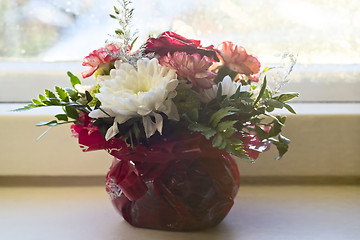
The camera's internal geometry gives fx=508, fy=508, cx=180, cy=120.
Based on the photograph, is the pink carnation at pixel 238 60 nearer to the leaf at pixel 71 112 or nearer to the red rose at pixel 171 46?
the red rose at pixel 171 46

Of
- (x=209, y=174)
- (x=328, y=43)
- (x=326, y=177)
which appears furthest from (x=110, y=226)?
(x=328, y=43)

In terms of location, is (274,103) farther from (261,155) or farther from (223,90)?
(261,155)

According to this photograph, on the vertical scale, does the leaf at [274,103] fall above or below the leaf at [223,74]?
below

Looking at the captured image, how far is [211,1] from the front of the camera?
1072mm

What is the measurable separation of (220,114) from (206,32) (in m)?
0.48

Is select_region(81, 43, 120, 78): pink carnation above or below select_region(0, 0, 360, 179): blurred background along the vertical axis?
above

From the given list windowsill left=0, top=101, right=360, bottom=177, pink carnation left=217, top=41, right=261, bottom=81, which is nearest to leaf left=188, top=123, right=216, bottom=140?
pink carnation left=217, top=41, right=261, bottom=81

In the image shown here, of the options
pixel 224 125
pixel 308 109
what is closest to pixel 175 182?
pixel 224 125

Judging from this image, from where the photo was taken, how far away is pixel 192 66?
0.65 meters

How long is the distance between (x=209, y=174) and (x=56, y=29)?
56 cm

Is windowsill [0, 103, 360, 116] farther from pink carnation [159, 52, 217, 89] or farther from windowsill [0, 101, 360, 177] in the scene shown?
pink carnation [159, 52, 217, 89]

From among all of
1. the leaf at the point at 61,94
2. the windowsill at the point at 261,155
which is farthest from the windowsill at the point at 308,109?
the leaf at the point at 61,94

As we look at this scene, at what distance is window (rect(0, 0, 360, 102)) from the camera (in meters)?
1.07

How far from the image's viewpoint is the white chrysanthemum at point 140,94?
0.62 metres
